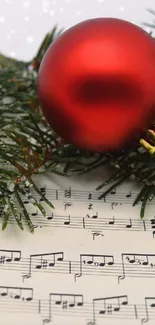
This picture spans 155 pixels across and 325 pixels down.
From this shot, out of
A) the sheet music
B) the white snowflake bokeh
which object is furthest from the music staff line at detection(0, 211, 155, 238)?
the white snowflake bokeh

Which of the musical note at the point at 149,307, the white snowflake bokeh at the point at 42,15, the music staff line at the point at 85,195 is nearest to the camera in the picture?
the musical note at the point at 149,307

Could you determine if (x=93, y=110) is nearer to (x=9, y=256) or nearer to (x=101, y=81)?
(x=101, y=81)

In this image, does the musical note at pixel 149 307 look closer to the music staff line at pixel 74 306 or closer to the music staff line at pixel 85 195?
the music staff line at pixel 74 306

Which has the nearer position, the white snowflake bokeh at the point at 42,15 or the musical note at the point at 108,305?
the musical note at the point at 108,305

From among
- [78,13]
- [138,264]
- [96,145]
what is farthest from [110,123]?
[78,13]

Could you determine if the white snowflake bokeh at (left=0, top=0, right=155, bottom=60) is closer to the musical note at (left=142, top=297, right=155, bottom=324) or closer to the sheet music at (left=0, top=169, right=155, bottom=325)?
the sheet music at (left=0, top=169, right=155, bottom=325)

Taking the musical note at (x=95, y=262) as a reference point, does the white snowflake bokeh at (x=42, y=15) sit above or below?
above

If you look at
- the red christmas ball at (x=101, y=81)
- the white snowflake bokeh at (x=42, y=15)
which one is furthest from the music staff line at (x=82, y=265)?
the white snowflake bokeh at (x=42, y=15)
